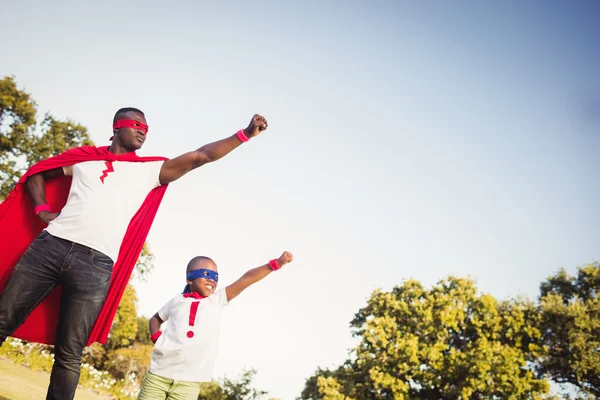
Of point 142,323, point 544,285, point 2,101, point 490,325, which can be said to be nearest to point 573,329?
point 490,325

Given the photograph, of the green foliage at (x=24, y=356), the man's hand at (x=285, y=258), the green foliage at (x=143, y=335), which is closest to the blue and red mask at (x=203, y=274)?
the man's hand at (x=285, y=258)

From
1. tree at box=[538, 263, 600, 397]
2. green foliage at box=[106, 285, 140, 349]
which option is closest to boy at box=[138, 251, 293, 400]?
green foliage at box=[106, 285, 140, 349]

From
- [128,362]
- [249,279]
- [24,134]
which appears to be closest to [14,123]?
[24,134]

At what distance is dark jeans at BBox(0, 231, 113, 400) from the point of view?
10.3 feet

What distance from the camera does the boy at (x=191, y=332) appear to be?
12.7 ft

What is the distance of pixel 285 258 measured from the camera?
4.41 metres

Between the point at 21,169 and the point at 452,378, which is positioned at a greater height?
the point at 21,169

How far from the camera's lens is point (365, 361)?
2348 centimetres

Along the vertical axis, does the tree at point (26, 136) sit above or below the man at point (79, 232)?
above

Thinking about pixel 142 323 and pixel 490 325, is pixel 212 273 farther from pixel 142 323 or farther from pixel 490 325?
pixel 142 323

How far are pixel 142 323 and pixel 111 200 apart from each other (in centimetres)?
3657

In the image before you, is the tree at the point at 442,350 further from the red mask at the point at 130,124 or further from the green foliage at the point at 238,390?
the red mask at the point at 130,124

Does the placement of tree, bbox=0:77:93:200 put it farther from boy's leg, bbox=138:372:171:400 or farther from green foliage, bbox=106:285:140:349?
boy's leg, bbox=138:372:171:400

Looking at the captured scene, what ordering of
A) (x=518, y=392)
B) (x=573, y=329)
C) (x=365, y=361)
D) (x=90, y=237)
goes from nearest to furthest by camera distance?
(x=90, y=237), (x=518, y=392), (x=573, y=329), (x=365, y=361)
